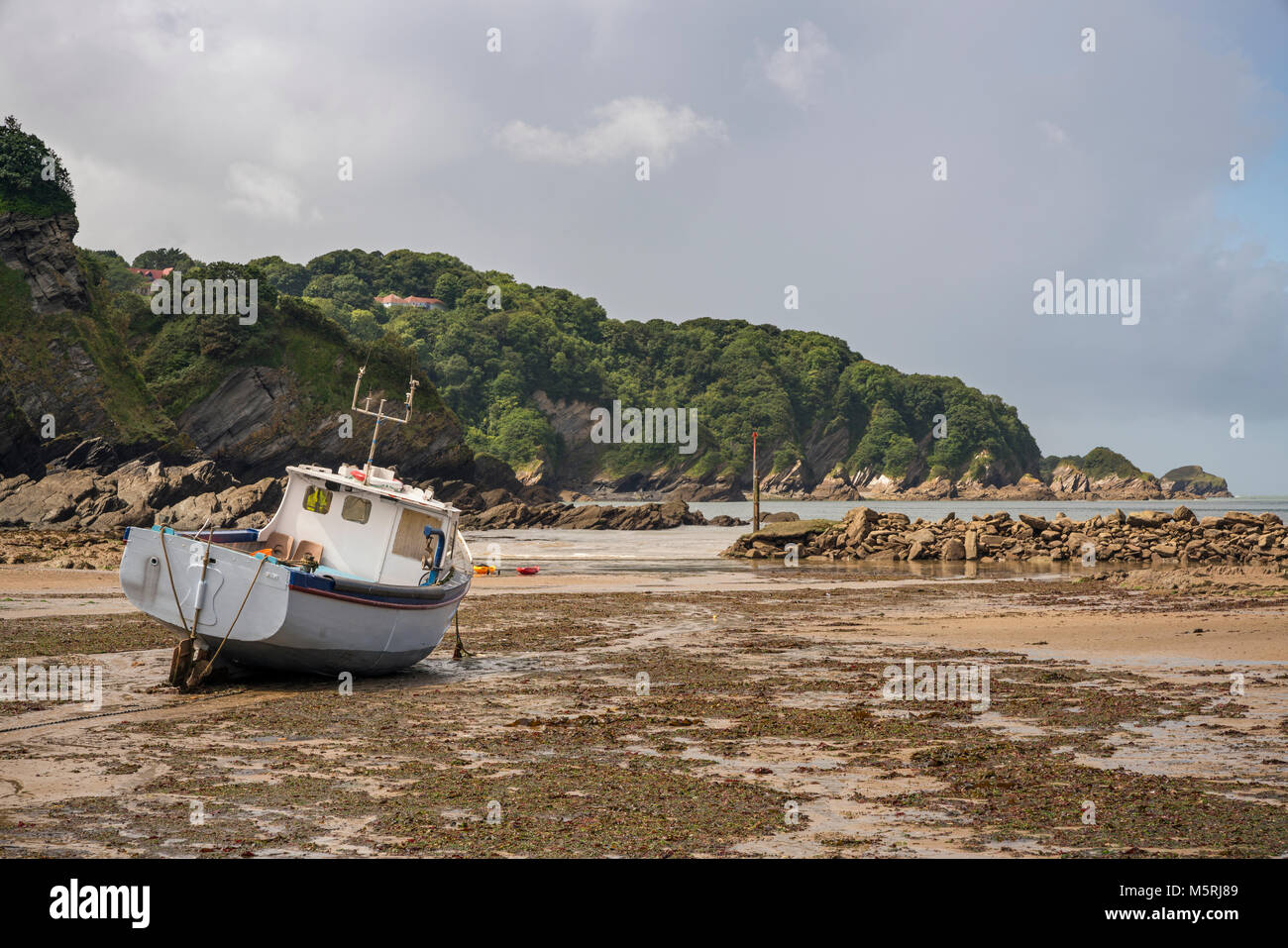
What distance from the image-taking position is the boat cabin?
18719 millimetres

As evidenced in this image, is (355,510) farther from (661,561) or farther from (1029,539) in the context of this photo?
(1029,539)

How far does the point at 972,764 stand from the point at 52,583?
28368 millimetres

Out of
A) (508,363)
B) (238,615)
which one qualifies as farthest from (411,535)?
(508,363)

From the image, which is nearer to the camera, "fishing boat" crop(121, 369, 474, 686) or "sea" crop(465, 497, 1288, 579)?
"fishing boat" crop(121, 369, 474, 686)

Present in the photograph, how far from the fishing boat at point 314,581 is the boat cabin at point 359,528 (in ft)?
0.06

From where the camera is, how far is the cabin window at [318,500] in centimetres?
Result: 1905

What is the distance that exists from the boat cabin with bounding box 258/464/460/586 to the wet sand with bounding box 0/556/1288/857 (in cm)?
184

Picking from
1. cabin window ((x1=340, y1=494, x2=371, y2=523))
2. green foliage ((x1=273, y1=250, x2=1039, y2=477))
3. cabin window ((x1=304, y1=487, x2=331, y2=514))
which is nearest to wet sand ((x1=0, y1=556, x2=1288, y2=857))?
cabin window ((x1=340, y1=494, x2=371, y2=523))

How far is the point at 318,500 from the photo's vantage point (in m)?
19.1

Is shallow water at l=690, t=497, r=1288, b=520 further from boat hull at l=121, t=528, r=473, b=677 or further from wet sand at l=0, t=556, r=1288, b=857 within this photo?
boat hull at l=121, t=528, r=473, b=677

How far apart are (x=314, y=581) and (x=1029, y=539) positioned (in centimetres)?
4730

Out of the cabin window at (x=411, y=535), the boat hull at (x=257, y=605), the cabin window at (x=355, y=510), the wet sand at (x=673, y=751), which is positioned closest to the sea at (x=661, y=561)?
the wet sand at (x=673, y=751)

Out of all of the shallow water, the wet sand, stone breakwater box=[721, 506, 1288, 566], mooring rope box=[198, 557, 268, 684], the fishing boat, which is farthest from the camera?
the shallow water

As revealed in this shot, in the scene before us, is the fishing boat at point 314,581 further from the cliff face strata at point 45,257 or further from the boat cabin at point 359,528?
the cliff face strata at point 45,257
